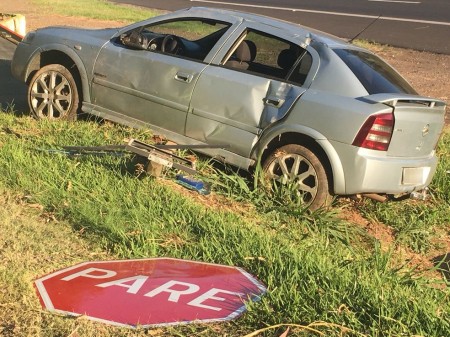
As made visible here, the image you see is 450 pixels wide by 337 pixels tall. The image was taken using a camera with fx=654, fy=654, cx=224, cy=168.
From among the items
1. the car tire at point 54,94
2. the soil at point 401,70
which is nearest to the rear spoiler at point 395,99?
the soil at point 401,70

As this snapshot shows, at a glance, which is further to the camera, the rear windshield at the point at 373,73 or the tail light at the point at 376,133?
the rear windshield at the point at 373,73

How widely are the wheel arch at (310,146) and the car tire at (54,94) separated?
2.39 metres

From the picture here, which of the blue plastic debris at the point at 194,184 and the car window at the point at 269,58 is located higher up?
the car window at the point at 269,58

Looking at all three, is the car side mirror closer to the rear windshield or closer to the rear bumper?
the rear windshield

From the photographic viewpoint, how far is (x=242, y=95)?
234 inches

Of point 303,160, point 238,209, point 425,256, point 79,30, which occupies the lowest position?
point 425,256

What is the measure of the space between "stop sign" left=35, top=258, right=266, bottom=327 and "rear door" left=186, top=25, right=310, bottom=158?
77.4 inches

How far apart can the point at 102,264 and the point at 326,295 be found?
147 centimetres

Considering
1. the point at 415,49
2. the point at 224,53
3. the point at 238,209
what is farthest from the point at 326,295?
the point at 415,49

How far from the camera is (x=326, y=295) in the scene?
366 cm

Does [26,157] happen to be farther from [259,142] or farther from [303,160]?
[303,160]

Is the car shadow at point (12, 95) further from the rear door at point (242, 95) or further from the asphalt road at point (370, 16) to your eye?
the asphalt road at point (370, 16)

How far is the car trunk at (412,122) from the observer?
5316 mm

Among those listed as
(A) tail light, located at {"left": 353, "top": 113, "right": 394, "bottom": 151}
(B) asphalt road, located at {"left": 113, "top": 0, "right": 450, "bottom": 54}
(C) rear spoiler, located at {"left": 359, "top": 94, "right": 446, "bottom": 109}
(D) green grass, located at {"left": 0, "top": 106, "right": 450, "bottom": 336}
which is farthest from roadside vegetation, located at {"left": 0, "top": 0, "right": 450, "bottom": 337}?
(B) asphalt road, located at {"left": 113, "top": 0, "right": 450, "bottom": 54}
